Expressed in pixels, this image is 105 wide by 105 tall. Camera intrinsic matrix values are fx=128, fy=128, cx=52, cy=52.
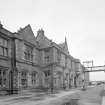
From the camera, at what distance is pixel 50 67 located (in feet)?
78.5

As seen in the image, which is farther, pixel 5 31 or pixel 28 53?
pixel 28 53

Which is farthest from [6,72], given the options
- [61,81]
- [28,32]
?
[61,81]

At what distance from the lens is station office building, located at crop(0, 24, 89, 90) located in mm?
16859

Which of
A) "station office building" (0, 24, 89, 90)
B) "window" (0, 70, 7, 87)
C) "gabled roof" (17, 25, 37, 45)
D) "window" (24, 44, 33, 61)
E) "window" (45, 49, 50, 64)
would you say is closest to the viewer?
"window" (0, 70, 7, 87)

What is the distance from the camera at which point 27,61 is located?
2083cm

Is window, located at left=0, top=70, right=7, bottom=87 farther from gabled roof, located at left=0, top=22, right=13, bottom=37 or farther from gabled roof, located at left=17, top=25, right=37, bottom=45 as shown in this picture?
gabled roof, located at left=17, top=25, right=37, bottom=45

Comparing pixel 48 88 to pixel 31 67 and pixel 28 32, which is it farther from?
pixel 28 32

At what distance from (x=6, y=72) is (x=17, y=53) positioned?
3.16 metres

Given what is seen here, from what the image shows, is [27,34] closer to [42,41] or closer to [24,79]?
[42,41]

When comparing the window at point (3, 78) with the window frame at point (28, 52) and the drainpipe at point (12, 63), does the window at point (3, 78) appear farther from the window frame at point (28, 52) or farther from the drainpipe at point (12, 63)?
the window frame at point (28, 52)

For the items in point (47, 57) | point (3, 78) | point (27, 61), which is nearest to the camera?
point (3, 78)

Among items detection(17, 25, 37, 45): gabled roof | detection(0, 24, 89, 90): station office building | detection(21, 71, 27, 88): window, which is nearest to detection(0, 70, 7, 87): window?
detection(0, 24, 89, 90): station office building

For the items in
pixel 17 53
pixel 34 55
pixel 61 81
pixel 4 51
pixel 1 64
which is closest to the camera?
pixel 1 64

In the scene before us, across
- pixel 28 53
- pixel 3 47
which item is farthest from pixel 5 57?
pixel 28 53
